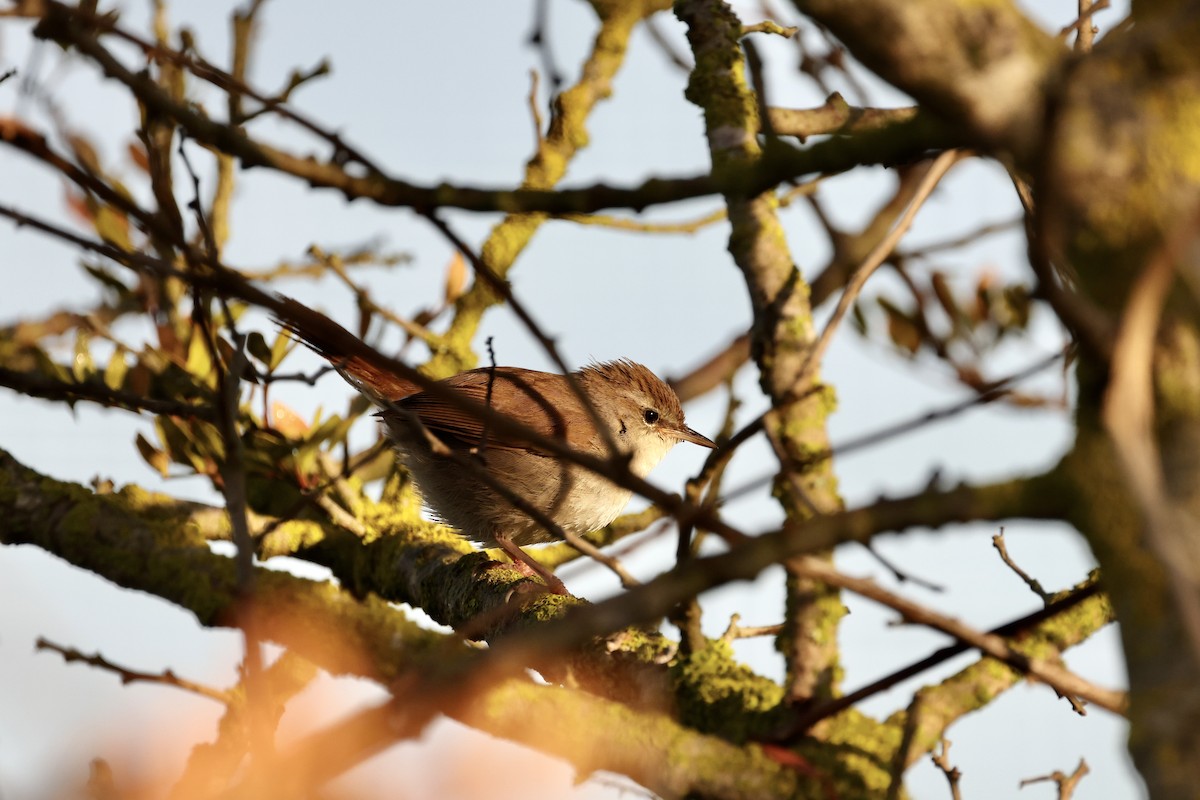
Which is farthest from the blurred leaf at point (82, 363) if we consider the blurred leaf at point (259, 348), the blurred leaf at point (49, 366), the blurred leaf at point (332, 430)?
the blurred leaf at point (332, 430)

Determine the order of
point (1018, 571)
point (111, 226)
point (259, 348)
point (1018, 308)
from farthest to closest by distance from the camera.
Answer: point (111, 226) → point (1018, 308) → point (259, 348) → point (1018, 571)

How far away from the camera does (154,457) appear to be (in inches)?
187

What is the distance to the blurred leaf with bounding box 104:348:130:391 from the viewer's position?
486 centimetres

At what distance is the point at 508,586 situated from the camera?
404cm

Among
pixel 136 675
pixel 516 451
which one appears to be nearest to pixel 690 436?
pixel 516 451

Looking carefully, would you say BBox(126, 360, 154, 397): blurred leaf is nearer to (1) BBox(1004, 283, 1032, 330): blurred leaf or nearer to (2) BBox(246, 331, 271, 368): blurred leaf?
(2) BBox(246, 331, 271, 368): blurred leaf

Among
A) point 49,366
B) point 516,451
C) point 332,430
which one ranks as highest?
point 516,451

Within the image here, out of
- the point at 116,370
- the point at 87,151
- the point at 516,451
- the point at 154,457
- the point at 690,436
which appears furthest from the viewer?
the point at 690,436

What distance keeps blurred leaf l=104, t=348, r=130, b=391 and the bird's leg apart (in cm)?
189

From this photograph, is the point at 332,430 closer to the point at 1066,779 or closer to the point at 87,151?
the point at 87,151

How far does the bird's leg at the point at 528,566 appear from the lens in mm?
4434

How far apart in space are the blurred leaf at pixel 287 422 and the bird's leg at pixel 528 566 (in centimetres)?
108

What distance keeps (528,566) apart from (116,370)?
204 cm

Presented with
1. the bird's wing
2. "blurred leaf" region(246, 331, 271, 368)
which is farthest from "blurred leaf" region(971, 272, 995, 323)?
"blurred leaf" region(246, 331, 271, 368)
